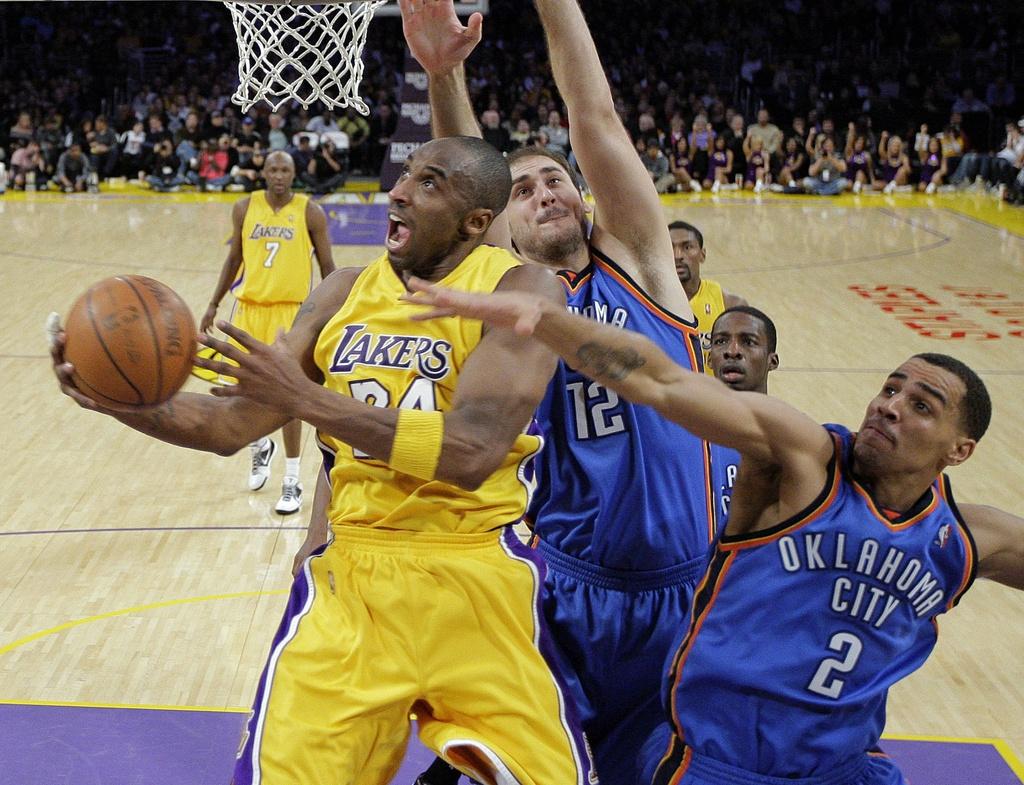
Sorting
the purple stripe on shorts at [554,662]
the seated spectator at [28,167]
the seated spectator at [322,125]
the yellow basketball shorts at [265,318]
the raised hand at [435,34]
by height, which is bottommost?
the seated spectator at [28,167]

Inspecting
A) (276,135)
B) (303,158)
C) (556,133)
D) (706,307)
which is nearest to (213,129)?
(276,135)

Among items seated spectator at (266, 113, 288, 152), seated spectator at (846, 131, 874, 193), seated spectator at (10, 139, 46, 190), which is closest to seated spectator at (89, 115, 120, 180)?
seated spectator at (10, 139, 46, 190)

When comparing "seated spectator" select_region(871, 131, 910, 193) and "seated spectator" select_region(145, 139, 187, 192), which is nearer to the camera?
"seated spectator" select_region(145, 139, 187, 192)

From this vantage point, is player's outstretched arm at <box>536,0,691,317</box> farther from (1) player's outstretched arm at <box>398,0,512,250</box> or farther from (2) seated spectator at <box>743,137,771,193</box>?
(2) seated spectator at <box>743,137,771,193</box>

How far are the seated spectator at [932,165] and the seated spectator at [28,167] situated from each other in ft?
50.3

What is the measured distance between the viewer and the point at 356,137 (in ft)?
74.3

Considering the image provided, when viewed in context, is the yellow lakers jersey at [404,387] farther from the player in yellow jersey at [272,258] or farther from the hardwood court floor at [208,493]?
the player in yellow jersey at [272,258]

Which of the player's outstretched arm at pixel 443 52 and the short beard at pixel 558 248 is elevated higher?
the player's outstretched arm at pixel 443 52

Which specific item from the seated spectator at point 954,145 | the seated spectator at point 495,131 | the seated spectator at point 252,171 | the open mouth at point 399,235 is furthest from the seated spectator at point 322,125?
the open mouth at point 399,235

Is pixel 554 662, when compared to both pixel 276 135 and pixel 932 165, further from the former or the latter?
pixel 932 165

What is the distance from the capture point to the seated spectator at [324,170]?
20.8 meters

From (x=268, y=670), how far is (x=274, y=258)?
523 cm

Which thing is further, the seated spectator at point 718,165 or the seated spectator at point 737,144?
the seated spectator at point 737,144

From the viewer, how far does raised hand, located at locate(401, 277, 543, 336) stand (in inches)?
93.8
